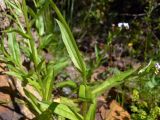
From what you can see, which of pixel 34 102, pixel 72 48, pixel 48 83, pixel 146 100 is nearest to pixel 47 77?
pixel 48 83

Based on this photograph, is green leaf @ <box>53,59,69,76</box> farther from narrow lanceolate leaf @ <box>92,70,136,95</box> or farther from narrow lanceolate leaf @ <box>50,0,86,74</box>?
narrow lanceolate leaf @ <box>50,0,86,74</box>

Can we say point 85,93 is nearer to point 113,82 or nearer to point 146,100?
point 113,82

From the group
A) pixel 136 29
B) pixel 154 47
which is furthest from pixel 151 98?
pixel 136 29

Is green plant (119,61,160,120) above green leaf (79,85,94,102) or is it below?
below

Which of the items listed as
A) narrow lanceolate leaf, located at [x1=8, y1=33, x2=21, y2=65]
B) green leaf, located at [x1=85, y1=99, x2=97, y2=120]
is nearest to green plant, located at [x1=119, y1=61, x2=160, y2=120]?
green leaf, located at [x1=85, y1=99, x2=97, y2=120]

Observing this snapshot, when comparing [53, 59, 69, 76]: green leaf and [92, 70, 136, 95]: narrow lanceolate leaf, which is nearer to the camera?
[92, 70, 136, 95]: narrow lanceolate leaf

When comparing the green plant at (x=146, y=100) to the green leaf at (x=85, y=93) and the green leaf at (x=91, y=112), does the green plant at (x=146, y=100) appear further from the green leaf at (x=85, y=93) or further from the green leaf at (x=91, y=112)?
the green leaf at (x=85, y=93)
